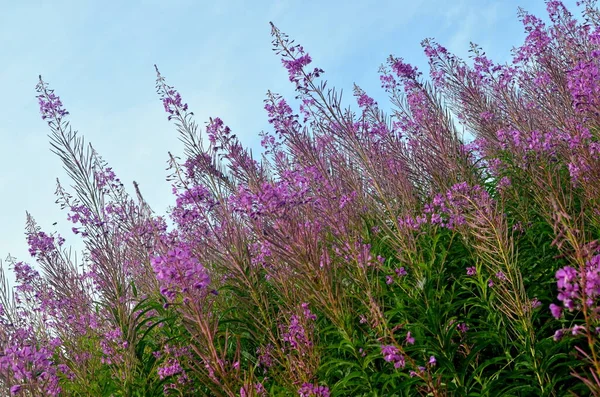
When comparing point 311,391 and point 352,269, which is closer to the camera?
point 311,391

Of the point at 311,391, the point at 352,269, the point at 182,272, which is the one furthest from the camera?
the point at 352,269

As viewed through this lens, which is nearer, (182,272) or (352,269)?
(182,272)

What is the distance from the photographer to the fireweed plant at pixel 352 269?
336cm

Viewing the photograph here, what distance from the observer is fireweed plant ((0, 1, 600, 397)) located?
132 inches

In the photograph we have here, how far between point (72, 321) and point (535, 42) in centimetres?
821

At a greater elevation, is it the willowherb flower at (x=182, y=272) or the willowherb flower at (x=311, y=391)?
the willowherb flower at (x=182, y=272)

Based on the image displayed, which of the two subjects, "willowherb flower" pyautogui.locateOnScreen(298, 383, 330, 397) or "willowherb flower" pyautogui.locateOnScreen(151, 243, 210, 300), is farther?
"willowherb flower" pyautogui.locateOnScreen(298, 383, 330, 397)

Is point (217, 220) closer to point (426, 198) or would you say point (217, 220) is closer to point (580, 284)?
point (426, 198)

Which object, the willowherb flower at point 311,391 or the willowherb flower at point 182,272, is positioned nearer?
the willowherb flower at point 182,272

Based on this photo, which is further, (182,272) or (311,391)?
(311,391)

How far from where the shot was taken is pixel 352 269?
14.9 feet

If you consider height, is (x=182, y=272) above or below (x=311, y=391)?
above

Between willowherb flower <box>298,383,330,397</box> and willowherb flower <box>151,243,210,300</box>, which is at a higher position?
willowherb flower <box>151,243,210,300</box>

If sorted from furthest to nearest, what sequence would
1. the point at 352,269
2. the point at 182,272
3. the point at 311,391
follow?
the point at 352,269 → the point at 311,391 → the point at 182,272
